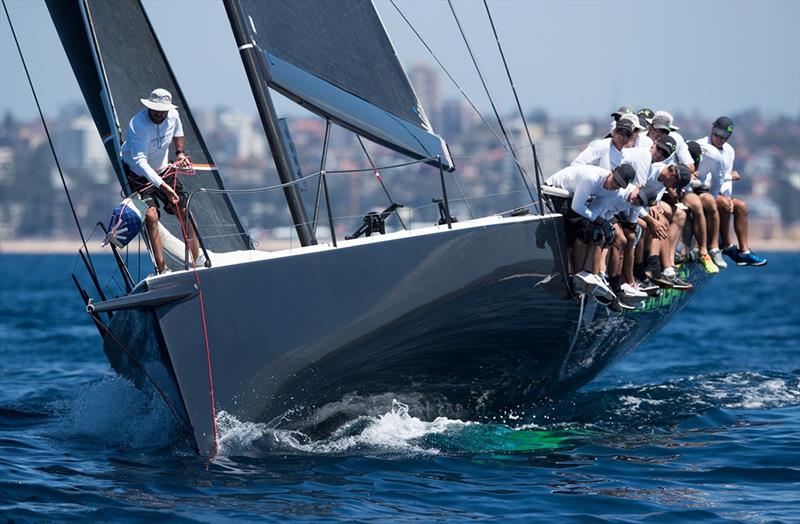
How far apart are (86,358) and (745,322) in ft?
Result: 32.2

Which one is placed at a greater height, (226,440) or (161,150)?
(161,150)

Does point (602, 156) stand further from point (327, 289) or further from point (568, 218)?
point (327, 289)

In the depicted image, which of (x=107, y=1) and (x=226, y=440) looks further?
(x=107, y=1)

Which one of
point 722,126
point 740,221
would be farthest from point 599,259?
point 740,221

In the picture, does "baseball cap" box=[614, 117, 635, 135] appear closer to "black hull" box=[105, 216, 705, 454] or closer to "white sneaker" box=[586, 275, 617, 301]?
"black hull" box=[105, 216, 705, 454]

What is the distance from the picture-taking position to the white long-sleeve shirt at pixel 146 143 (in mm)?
7184

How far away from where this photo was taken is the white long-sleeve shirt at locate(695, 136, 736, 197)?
9.49m

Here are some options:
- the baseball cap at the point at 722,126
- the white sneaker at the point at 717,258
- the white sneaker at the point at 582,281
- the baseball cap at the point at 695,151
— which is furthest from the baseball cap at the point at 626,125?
the white sneaker at the point at 717,258

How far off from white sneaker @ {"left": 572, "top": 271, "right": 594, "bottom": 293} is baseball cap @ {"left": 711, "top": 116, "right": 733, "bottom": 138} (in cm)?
206

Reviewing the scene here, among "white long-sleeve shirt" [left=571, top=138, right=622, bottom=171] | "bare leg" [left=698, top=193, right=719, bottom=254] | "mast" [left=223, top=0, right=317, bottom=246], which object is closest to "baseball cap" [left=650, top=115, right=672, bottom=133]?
"white long-sleeve shirt" [left=571, top=138, right=622, bottom=171]

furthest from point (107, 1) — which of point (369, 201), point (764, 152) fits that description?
point (764, 152)

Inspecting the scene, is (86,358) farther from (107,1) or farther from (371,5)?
(371,5)

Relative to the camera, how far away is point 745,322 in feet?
61.8

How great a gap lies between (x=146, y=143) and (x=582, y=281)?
2.64 meters
